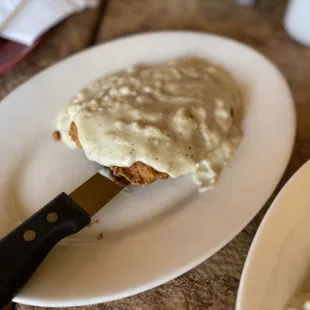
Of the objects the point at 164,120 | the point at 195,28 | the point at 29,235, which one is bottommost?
the point at 195,28

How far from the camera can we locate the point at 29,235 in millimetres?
688

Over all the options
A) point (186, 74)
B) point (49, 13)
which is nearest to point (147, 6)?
point (49, 13)

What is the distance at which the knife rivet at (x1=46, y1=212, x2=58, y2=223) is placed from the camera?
0.71 m

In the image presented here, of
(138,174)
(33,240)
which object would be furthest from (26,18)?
(33,240)

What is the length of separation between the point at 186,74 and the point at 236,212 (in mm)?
350

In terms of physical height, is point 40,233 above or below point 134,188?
above

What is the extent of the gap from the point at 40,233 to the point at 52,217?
34 millimetres

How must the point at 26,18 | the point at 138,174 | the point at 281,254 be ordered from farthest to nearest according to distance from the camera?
1. the point at 26,18
2. the point at 138,174
3. the point at 281,254

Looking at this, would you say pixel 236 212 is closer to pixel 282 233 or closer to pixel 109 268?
pixel 282 233

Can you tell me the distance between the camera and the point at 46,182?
0.88 metres

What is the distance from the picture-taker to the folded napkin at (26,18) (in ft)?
3.67

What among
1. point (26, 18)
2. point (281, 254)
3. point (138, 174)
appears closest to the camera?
point (281, 254)

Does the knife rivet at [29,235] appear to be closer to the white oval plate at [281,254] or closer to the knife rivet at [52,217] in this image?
the knife rivet at [52,217]

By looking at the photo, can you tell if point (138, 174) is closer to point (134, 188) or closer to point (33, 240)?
point (134, 188)
